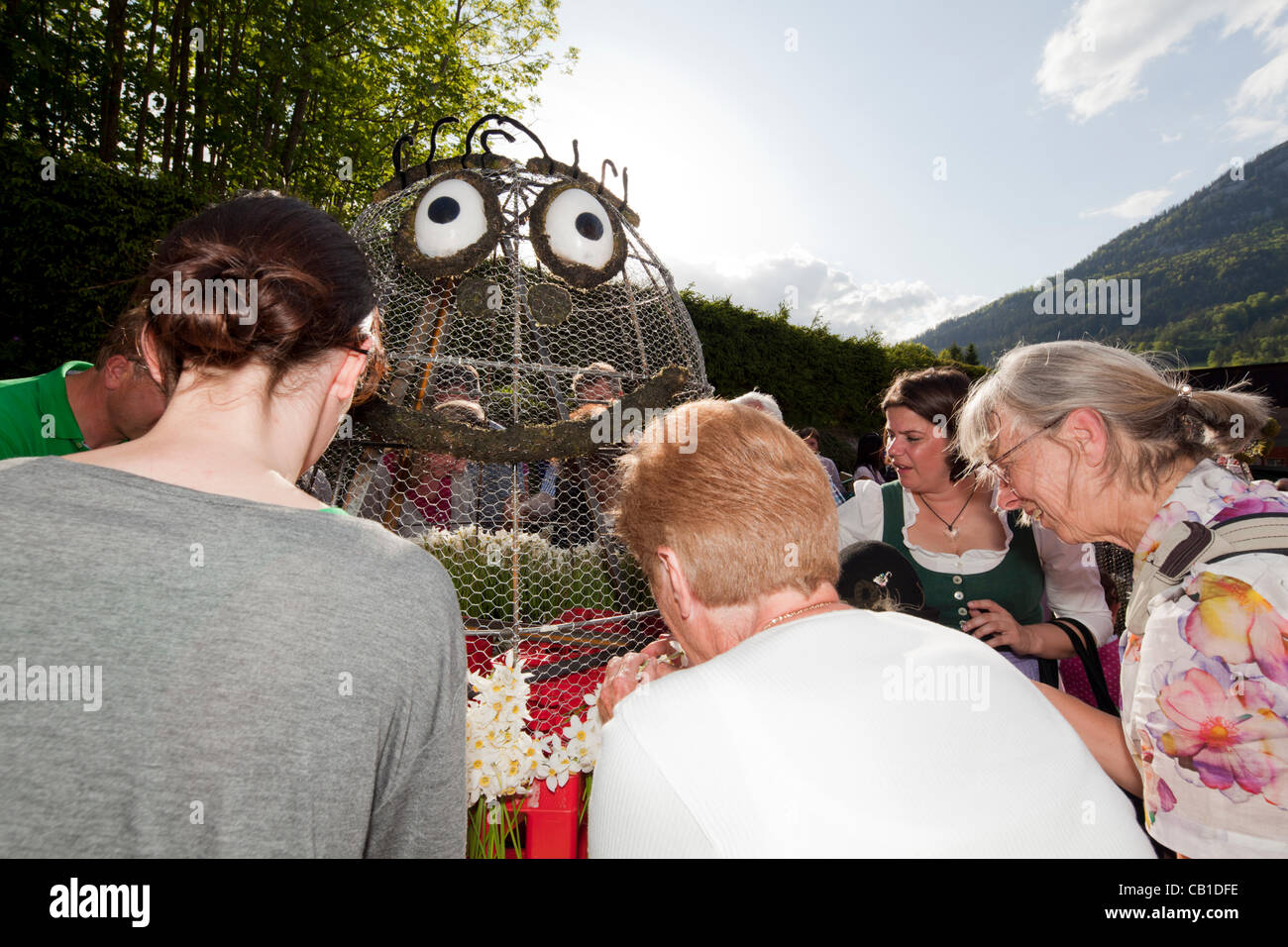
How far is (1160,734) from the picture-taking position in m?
1.21

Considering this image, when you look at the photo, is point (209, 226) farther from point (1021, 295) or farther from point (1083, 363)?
point (1021, 295)

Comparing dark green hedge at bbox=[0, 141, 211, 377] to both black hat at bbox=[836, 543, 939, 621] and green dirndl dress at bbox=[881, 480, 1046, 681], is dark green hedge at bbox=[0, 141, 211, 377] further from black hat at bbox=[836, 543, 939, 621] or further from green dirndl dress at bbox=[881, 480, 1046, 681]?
green dirndl dress at bbox=[881, 480, 1046, 681]

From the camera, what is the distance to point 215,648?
0.76 meters

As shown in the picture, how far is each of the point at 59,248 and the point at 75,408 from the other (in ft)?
14.7

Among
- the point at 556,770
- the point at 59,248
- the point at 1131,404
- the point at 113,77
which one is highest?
the point at 113,77

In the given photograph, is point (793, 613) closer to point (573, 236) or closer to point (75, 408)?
point (573, 236)

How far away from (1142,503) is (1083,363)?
382 mm

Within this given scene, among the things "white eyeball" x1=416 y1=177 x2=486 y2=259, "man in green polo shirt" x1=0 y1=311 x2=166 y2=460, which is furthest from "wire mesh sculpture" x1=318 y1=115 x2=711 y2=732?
"man in green polo shirt" x1=0 y1=311 x2=166 y2=460

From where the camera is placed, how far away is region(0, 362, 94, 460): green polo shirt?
216 cm

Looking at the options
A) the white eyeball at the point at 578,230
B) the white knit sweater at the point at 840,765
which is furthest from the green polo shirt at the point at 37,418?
the white knit sweater at the point at 840,765

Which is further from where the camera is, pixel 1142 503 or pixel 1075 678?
pixel 1075 678

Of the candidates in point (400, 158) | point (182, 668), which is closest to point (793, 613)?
point (182, 668)

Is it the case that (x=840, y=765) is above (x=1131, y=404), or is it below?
below
